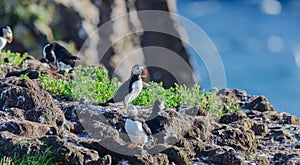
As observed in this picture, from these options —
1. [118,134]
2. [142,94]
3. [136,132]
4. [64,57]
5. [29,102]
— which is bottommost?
[136,132]

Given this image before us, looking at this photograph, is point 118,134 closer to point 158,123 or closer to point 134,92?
point 158,123

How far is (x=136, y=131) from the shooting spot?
1054cm

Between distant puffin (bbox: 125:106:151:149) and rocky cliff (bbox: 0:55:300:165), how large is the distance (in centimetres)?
18

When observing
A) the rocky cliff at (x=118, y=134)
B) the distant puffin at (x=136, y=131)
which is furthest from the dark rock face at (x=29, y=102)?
the distant puffin at (x=136, y=131)

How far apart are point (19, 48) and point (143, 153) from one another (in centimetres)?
1668

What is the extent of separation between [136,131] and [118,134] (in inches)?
20.7

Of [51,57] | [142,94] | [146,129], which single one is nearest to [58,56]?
[51,57]

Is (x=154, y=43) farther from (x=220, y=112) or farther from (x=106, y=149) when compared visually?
(x=106, y=149)

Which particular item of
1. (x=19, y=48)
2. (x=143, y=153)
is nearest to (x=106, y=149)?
(x=143, y=153)

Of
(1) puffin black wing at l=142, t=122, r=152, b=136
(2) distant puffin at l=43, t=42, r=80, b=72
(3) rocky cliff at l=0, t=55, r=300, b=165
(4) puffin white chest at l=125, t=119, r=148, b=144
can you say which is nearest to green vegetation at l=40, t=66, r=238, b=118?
(3) rocky cliff at l=0, t=55, r=300, b=165

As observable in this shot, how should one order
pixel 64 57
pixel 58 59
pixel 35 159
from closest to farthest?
pixel 35 159, pixel 58 59, pixel 64 57

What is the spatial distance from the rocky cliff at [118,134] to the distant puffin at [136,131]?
Result: 0.59 ft

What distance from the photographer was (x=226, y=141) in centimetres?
1162

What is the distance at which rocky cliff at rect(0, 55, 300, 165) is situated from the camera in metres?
9.88
